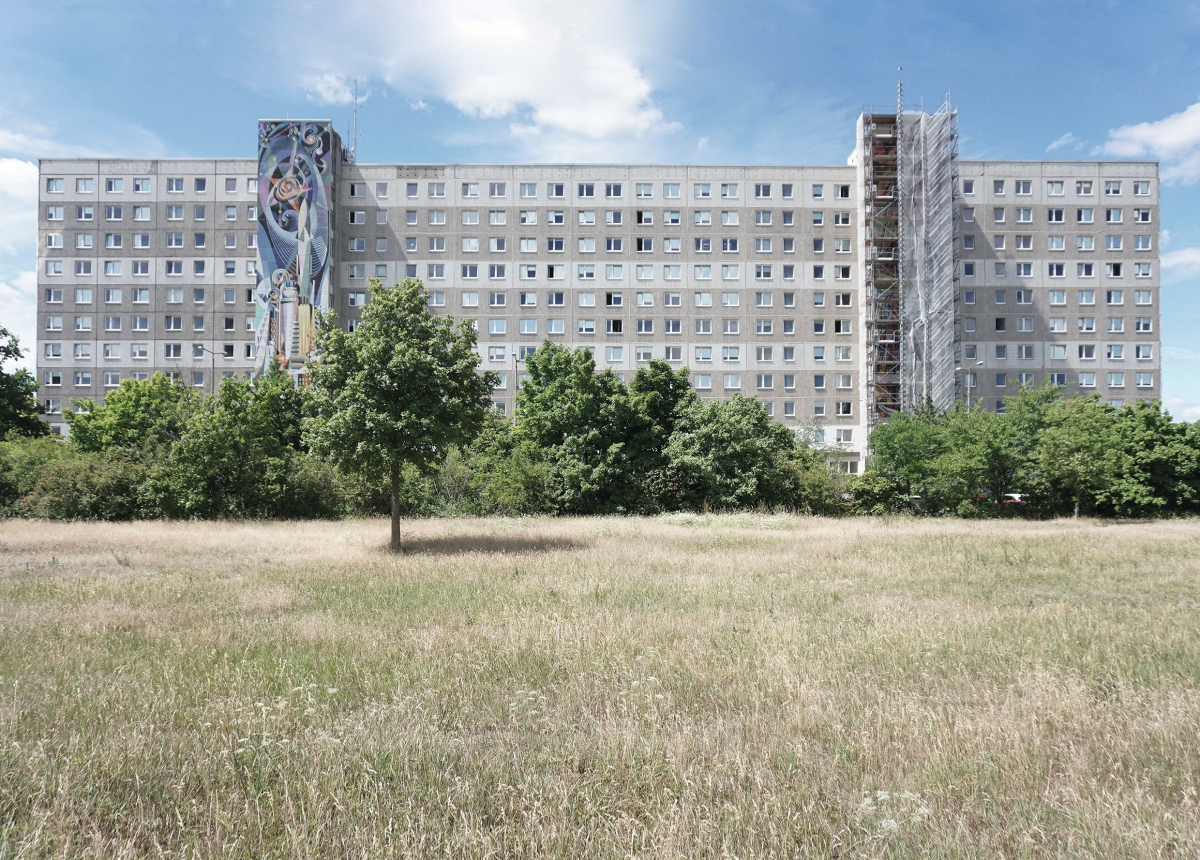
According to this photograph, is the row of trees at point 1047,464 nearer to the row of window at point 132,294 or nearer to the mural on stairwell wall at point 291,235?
the mural on stairwell wall at point 291,235

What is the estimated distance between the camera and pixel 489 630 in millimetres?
10625

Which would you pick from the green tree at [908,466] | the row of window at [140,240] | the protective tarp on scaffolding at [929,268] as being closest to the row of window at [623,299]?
the protective tarp on scaffolding at [929,268]

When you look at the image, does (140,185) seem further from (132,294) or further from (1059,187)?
(1059,187)

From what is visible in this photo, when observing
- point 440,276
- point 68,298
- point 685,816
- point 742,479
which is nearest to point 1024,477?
point 742,479

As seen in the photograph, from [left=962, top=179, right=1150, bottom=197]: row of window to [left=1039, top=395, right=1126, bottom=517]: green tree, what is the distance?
40662 mm

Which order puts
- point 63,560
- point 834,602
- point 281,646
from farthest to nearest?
point 63,560 < point 834,602 < point 281,646

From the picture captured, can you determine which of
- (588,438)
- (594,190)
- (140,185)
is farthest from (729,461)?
(140,185)

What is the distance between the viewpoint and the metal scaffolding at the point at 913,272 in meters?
71.1

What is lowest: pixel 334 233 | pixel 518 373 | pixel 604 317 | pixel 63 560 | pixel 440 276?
pixel 63 560

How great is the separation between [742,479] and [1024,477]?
1876 centimetres

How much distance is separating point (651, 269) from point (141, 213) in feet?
185

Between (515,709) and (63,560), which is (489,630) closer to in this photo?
(515,709)

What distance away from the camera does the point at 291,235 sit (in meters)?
70.1

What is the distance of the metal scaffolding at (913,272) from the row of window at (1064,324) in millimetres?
5488
